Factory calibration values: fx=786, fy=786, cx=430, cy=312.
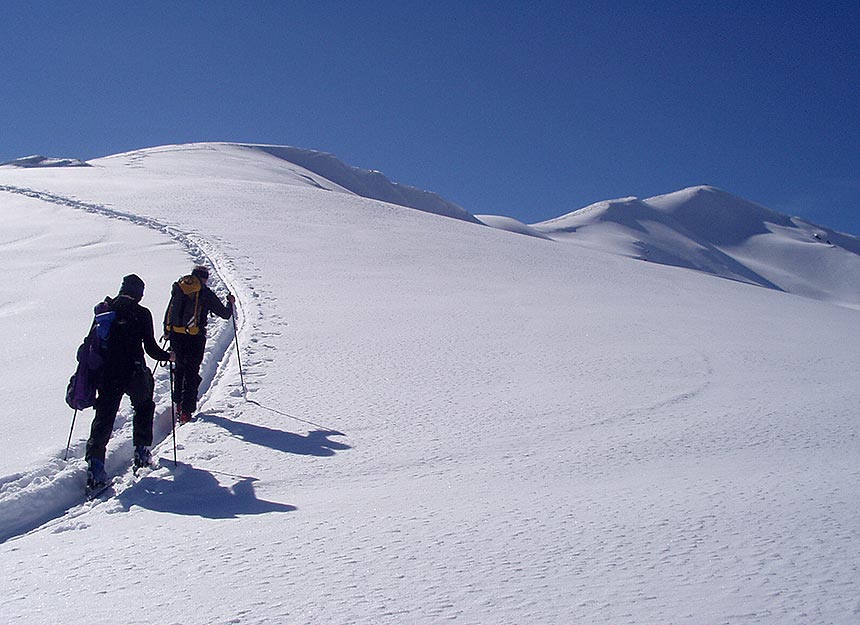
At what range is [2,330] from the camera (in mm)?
10992

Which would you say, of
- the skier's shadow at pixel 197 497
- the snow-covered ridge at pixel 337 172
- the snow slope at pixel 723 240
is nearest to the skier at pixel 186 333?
the skier's shadow at pixel 197 497

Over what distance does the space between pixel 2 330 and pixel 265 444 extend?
6.61 meters

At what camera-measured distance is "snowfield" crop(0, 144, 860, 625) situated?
3412 millimetres

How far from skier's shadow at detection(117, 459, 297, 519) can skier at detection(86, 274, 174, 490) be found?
329 millimetres

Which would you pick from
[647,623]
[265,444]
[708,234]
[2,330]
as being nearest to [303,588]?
[647,623]

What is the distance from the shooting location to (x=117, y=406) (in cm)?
574

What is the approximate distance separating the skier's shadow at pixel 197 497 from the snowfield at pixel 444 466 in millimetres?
28

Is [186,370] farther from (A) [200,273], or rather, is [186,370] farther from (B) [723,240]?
(B) [723,240]

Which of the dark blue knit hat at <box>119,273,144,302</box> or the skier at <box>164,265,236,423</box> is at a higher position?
the dark blue knit hat at <box>119,273,144,302</box>

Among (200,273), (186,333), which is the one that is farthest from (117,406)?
(200,273)

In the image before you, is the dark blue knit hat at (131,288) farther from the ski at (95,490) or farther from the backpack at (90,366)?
the ski at (95,490)

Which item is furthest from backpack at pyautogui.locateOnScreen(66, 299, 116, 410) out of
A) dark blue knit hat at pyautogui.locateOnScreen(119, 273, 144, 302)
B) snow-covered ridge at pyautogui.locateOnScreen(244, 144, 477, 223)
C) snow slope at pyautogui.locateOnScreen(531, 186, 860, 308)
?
snow slope at pyautogui.locateOnScreen(531, 186, 860, 308)

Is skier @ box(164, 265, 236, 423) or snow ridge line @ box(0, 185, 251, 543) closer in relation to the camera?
snow ridge line @ box(0, 185, 251, 543)

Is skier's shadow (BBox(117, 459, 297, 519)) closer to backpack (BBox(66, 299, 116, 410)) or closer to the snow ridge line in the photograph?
the snow ridge line
